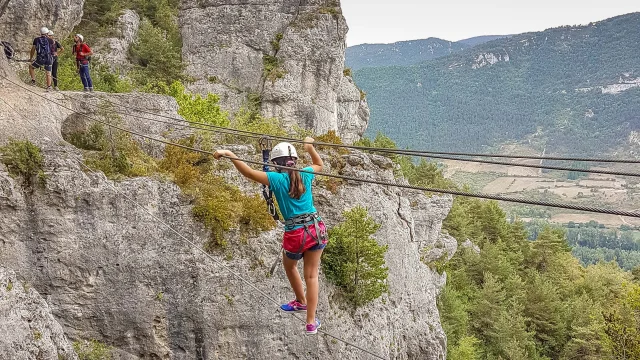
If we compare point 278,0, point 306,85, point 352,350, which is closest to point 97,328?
point 352,350

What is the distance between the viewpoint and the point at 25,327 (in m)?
7.94

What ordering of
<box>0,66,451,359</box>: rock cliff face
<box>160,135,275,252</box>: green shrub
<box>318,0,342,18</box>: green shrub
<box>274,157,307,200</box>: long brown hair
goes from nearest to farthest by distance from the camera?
<box>274,157,307,200</box>: long brown hair, <box>0,66,451,359</box>: rock cliff face, <box>160,135,275,252</box>: green shrub, <box>318,0,342,18</box>: green shrub

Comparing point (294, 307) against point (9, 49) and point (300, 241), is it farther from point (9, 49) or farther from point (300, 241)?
point (9, 49)

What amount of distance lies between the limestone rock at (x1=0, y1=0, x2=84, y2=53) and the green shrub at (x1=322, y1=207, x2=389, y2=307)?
18.6 metres

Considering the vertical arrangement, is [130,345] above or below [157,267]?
A: below

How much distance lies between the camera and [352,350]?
13.6 metres

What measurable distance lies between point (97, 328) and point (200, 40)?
34094 millimetres

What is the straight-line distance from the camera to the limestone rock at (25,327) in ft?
25.1

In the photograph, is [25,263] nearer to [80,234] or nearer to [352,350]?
[80,234]

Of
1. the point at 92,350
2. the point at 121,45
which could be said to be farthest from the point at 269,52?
the point at 92,350

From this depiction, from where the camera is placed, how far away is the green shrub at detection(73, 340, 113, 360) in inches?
426

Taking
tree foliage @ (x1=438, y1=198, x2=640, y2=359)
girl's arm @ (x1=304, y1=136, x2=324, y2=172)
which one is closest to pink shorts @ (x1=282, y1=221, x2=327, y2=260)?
girl's arm @ (x1=304, y1=136, x2=324, y2=172)

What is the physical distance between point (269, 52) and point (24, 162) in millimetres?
33014

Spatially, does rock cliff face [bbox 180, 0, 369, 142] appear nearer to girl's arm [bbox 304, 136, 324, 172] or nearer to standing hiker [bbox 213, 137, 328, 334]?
A: girl's arm [bbox 304, 136, 324, 172]
